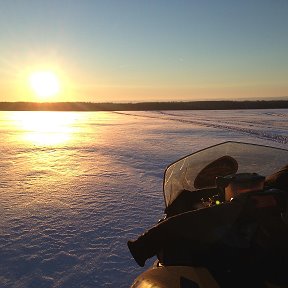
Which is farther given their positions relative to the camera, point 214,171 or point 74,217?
point 74,217

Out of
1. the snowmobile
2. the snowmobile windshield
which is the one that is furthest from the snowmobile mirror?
the snowmobile

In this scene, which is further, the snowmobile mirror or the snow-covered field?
the snow-covered field

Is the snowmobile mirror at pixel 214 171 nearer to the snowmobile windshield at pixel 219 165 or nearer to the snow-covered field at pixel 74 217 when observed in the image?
A: the snowmobile windshield at pixel 219 165

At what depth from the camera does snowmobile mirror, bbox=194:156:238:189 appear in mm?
2355

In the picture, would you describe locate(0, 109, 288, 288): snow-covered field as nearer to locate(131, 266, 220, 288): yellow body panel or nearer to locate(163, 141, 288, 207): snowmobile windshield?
locate(163, 141, 288, 207): snowmobile windshield

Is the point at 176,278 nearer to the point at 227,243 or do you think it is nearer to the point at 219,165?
the point at 227,243

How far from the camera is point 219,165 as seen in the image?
7.77ft

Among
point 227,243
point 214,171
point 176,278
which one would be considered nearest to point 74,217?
point 214,171

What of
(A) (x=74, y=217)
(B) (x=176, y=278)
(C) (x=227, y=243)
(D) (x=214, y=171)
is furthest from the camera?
(A) (x=74, y=217)

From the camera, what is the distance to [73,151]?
9.44m

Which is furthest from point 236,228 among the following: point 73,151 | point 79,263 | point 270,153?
point 73,151

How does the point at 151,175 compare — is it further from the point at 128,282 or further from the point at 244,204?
the point at 244,204

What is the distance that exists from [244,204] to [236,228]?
9 cm

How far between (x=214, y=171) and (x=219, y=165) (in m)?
0.06
